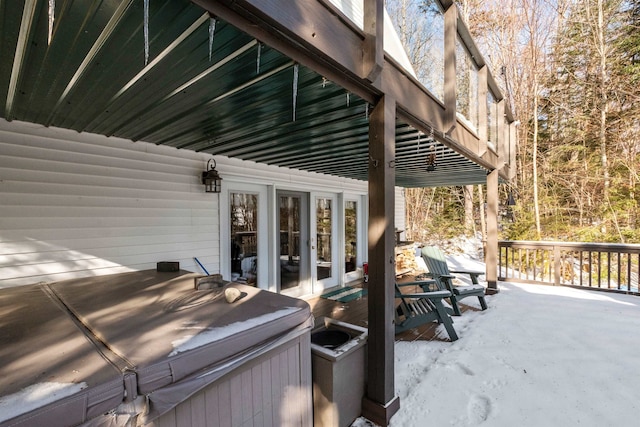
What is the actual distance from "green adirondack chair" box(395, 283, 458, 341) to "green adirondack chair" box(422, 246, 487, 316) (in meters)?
0.46

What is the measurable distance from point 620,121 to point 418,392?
9731mm

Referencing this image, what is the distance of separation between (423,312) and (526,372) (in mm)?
1172

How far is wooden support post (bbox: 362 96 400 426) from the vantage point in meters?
2.06

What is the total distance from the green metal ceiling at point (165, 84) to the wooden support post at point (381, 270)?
245mm

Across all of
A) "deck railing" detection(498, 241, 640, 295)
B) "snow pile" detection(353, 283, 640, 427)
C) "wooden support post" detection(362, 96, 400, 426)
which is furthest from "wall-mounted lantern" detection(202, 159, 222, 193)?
"deck railing" detection(498, 241, 640, 295)

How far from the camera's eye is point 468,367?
266 cm

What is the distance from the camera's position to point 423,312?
11.8ft

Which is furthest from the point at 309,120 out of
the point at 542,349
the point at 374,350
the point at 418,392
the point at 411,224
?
the point at 411,224

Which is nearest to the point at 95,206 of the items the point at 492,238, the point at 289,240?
the point at 289,240

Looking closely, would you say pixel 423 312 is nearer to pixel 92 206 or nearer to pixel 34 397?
pixel 34 397

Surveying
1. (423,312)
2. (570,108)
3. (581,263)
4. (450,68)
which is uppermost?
(570,108)

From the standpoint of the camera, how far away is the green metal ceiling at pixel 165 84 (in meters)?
1.29

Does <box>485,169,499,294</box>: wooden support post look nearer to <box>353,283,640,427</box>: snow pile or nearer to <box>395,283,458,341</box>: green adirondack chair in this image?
<box>353,283,640,427</box>: snow pile

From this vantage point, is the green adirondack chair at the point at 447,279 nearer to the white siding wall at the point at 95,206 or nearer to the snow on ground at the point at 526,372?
the snow on ground at the point at 526,372
